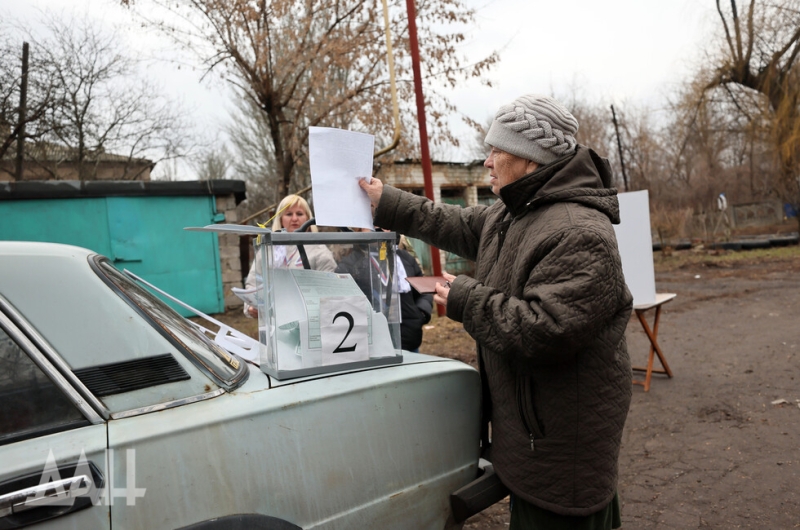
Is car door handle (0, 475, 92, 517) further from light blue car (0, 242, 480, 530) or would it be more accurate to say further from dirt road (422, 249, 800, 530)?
dirt road (422, 249, 800, 530)

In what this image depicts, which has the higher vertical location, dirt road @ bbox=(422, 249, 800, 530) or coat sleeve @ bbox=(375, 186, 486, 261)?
coat sleeve @ bbox=(375, 186, 486, 261)

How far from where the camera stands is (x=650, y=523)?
3.02 metres

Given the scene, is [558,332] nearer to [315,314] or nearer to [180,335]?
[315,314]

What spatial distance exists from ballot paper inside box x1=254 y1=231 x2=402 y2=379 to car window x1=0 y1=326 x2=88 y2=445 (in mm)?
616

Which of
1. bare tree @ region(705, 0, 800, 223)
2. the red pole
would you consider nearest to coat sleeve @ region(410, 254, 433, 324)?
the red pole

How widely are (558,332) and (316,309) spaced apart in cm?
79

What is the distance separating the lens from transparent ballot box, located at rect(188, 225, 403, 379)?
188 cm

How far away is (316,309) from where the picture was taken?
190 cm

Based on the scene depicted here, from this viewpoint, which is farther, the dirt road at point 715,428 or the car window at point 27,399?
the dirt road at point 715,428

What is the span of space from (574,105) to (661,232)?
43.3 feet

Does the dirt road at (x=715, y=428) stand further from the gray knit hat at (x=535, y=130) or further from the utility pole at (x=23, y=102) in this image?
the utility pole at (x=23, y=102)

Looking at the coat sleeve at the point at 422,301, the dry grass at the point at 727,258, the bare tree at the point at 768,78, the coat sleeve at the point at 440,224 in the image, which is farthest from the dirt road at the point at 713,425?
the bare tree at the point at 768,78

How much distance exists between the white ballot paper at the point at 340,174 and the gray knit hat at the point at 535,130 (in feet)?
1.69

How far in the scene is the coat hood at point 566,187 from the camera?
1.83 meters
